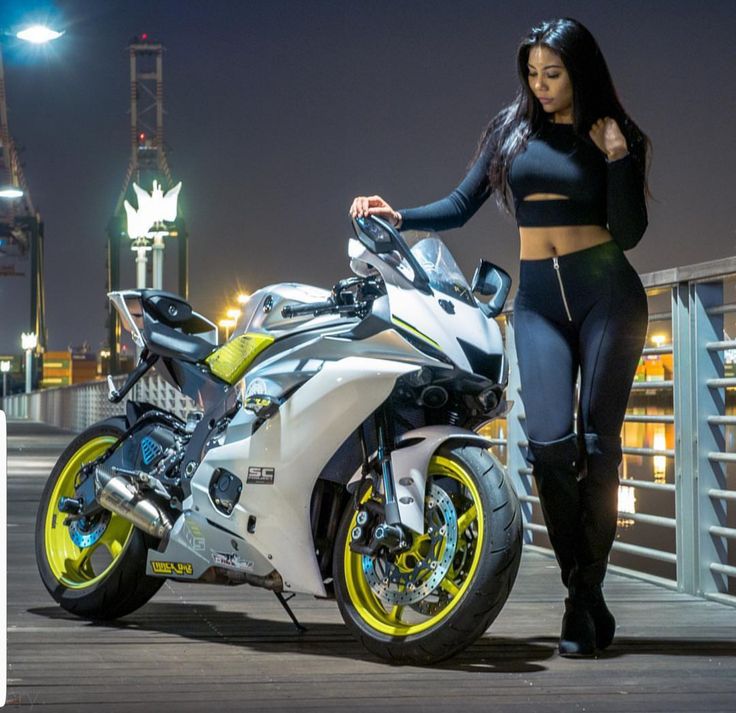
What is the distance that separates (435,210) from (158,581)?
1511 mm

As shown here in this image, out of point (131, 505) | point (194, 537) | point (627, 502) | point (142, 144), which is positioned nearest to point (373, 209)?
point (194, 537)

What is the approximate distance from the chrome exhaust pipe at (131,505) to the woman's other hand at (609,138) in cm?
169

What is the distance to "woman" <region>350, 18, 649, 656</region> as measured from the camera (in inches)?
163

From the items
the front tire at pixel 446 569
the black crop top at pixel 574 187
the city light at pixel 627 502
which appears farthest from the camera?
the city light at pixel 627 502

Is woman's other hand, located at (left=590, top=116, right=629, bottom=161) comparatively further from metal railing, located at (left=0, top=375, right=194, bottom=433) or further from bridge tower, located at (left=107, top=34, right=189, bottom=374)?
bridge tower, located at (left=107, top=34, right=189, bottom=374)

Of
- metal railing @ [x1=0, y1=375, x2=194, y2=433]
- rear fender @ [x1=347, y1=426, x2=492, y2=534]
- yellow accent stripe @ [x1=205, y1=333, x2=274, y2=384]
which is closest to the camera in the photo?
rear fender @ [x1=347, y1=426, x2=492, y2=534]

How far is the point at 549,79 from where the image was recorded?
13.7 feet

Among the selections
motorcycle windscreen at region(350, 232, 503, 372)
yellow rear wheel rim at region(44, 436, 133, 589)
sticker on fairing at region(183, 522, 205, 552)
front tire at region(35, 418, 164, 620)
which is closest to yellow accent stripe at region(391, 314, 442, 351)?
motorcycle windscreen at region(350, 232, 503, 372)

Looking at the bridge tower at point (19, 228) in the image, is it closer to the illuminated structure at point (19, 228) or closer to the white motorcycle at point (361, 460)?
the illuminated structure at point (19, 228)

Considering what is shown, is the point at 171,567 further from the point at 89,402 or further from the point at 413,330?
the point at 89,402

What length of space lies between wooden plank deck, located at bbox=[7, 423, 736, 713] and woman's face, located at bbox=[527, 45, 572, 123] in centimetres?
154

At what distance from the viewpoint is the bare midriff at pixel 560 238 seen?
4.19 metres

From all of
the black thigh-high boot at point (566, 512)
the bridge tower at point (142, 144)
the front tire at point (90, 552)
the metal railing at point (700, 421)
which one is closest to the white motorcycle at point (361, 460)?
the front tire at point (90, 552)

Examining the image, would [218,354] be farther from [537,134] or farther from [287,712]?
[287,712]
